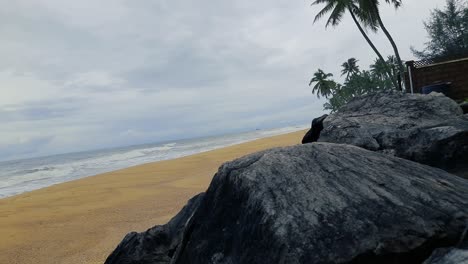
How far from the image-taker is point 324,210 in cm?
289

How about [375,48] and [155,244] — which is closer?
[155,244]

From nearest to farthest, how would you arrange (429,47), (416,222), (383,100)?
(416,222) < (383,100) < (429,47)

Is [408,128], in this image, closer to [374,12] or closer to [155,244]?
[155,244]

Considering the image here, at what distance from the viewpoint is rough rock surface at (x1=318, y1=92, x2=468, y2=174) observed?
4906mm

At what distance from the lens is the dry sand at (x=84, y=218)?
839 cm

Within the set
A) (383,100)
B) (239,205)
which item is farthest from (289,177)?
(383,100)

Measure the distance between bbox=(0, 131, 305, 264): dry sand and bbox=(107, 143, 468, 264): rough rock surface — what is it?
5000mm

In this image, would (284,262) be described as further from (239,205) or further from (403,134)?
(403,134)

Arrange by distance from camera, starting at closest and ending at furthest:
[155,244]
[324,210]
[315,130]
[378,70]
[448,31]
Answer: [324,210]
[155,244]
[315,130]
[448,31]
[378,70]

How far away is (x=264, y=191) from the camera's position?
3.18m

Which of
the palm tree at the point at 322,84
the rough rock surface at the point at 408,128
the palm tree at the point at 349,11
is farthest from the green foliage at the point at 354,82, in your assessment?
the rough rock surface at the point at 408,128

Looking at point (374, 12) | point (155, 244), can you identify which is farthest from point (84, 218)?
point (374, 12)

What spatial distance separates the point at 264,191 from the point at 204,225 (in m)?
0.74

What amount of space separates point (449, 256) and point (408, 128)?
342cm
